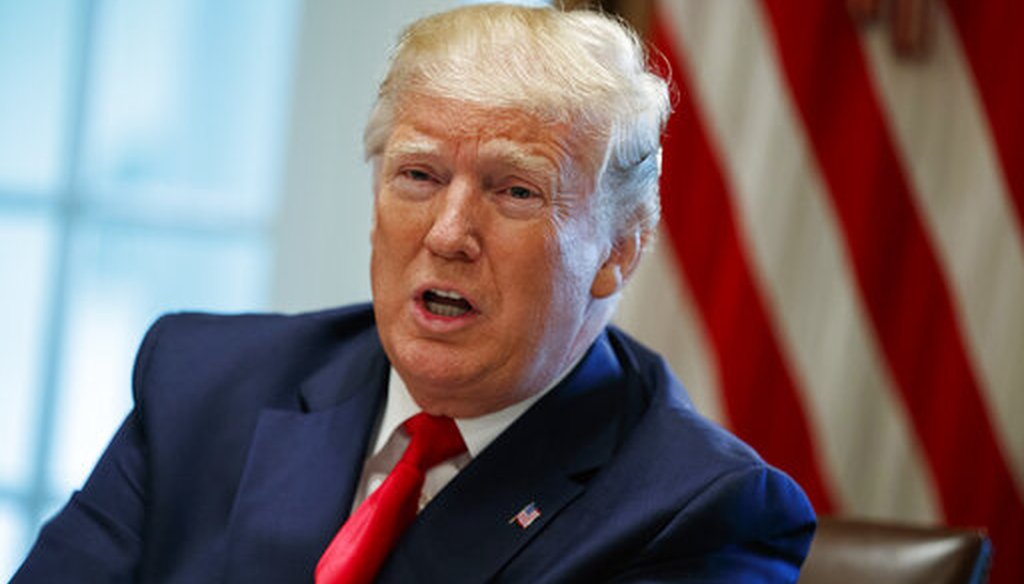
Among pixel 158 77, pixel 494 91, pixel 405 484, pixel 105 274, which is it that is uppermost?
pixel 494 91

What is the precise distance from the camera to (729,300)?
3.33 meters

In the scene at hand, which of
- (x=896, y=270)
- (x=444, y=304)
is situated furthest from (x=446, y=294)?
(x=896, y=270)

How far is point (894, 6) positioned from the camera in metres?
3.15

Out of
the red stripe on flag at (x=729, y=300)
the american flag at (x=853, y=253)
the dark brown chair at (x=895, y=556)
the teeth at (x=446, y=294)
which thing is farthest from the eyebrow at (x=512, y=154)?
the red stripe on flag at (x=729, y=300)

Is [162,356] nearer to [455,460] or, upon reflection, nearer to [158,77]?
[455,460]

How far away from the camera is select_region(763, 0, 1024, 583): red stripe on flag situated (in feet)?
10.5

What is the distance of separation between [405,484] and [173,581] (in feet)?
1.23

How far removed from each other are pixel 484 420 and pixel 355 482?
0.70 ft

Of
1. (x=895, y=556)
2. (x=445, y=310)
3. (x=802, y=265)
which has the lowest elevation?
(x=895, y=556)

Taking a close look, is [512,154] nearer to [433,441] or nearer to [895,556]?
[433,441]

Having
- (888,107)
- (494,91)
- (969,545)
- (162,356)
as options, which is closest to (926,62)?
(888,107)

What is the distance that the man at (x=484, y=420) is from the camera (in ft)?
6.16

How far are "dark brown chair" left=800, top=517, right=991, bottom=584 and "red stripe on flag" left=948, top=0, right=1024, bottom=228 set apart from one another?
122cm

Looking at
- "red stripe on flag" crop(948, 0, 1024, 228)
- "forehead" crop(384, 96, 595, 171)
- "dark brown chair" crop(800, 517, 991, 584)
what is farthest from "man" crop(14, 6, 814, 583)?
"red stripe on flag" crop(948, 0, 1024, 228)
